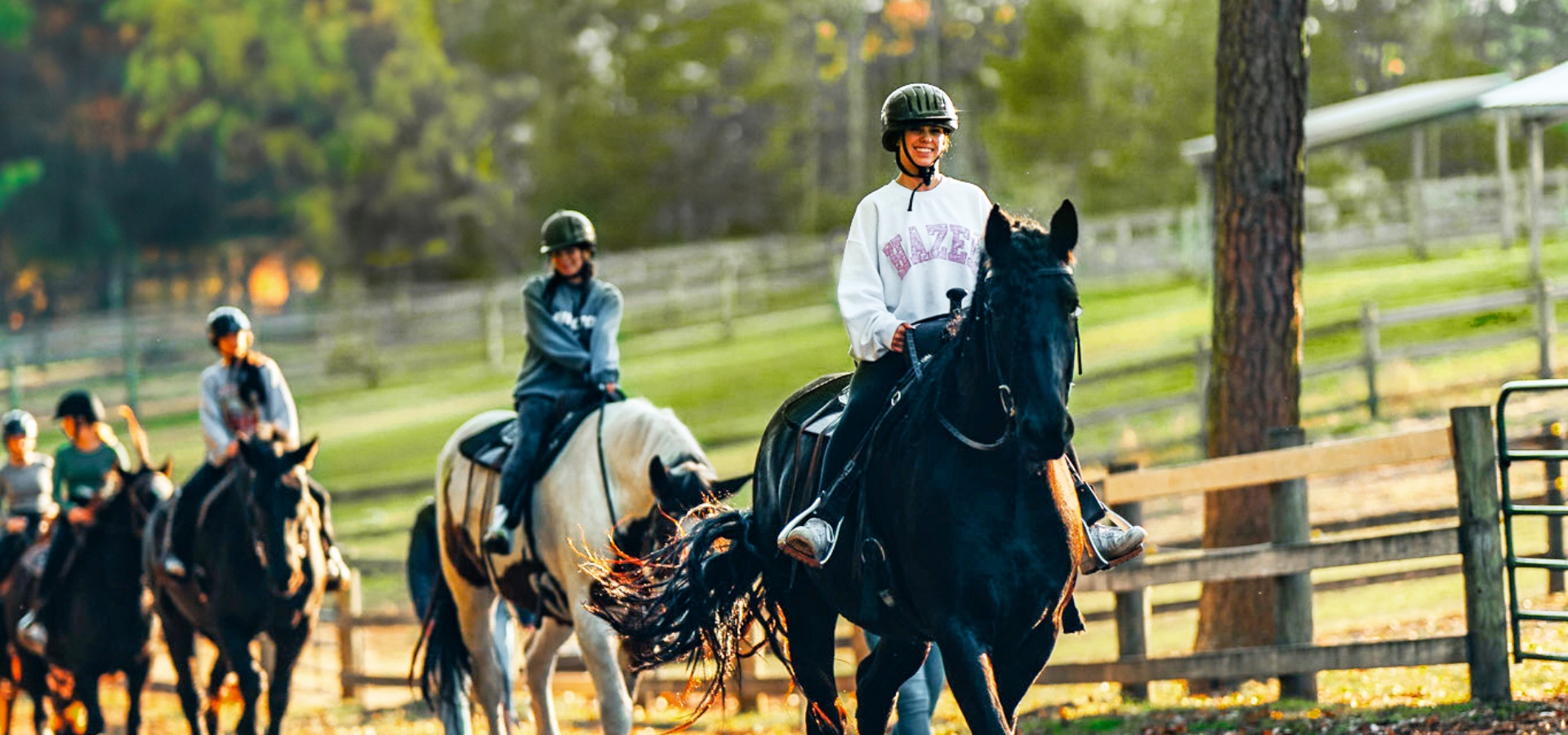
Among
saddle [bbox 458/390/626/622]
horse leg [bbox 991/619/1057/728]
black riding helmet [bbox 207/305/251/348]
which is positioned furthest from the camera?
black riding helmet [bbox 207/305/251/348]

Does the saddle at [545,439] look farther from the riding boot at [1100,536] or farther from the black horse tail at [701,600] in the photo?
the riding boot at [1100,536]

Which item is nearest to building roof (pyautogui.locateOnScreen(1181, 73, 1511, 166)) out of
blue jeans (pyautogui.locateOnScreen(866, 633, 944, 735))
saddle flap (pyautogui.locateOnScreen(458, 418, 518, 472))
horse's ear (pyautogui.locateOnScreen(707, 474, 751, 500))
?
saddle flap (pyautogui.locateOnScreen(458, 418, 518, 472))

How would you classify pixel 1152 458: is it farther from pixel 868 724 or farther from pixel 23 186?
pixel 23 186

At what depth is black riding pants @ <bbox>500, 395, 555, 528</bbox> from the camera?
9469mm

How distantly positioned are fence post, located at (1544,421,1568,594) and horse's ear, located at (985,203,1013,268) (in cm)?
690

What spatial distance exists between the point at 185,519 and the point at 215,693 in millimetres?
1575

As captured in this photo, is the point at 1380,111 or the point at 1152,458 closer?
the point at 1152,458

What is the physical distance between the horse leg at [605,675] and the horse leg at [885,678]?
2.06 meters

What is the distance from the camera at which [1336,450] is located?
9.13 metres

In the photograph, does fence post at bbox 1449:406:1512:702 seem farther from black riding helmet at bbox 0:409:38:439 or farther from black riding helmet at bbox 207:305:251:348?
black riding helmet at bbox 0:409:38:439

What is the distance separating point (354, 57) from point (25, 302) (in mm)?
12730

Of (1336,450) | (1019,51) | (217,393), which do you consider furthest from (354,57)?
(1336,450)

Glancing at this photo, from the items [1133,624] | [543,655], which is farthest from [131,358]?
[1133,624]

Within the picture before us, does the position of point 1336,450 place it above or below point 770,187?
below
